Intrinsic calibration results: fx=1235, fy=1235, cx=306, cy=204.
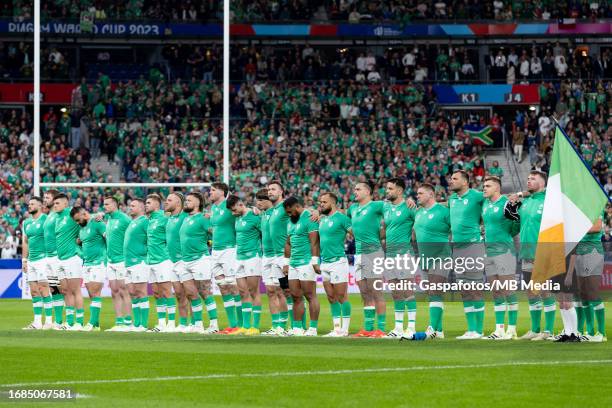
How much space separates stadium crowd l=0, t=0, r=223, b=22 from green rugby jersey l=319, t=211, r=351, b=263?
29354mm

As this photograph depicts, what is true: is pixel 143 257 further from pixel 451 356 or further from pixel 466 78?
pixel 466 78

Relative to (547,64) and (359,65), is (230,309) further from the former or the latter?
(547,64)

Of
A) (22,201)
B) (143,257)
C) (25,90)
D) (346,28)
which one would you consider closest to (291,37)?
(346,28)

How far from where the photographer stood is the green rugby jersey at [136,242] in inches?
780

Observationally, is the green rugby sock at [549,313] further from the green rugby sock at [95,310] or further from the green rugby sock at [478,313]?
the green rugby sock at [95,310]

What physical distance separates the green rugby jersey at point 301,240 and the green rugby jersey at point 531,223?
309 cm

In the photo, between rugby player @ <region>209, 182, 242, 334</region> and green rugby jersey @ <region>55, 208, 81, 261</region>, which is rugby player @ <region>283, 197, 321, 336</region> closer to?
rugby player @ <region>209, 182, 242, 334</region>

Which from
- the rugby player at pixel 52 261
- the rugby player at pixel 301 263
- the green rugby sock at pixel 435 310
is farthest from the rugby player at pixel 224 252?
the green rugby sock at pixel 435 310

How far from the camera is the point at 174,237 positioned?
19422 millimetres

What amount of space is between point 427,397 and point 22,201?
26270mm

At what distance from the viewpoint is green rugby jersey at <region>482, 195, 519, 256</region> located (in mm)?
16516

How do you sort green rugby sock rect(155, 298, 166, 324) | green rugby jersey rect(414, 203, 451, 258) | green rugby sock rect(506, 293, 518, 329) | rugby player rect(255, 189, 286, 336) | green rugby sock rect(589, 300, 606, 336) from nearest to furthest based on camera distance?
1. green rugby sock rect(589, 300, 606, 336)
2. green rugby sock rect(506, 293, 518, 329)
3. green rugby jersey rect(414, 203, 451, 258)
4. rugby player rect(255, 189, 286, 336)
5. green rugby sock rect(155, 298, 166, 324)

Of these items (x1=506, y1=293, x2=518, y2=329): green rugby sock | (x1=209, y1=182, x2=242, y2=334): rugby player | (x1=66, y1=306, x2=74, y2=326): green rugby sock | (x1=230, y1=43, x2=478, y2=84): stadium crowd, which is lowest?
(x1=66, y1=306, x2=74, y2=326): green rugby sock

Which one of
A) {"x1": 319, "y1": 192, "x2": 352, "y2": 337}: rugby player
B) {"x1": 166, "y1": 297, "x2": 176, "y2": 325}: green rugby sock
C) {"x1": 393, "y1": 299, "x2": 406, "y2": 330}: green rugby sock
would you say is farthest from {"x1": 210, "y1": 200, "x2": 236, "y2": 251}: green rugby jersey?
{"x1": 393, "y1": 299, "x2": 406, "y2": 330}: green rugby sock
